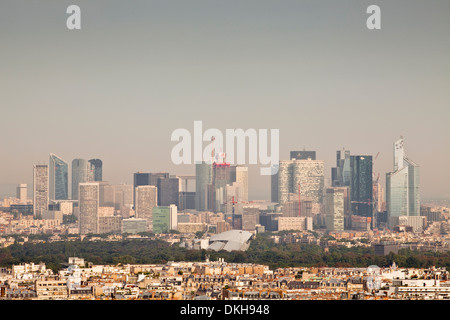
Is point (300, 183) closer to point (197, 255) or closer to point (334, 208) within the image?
point (334, 208)

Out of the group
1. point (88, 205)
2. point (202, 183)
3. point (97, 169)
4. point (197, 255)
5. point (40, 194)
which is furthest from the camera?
point (40, 194)

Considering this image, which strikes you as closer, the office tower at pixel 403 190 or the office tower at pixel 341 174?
the office tower at pixel 403 190

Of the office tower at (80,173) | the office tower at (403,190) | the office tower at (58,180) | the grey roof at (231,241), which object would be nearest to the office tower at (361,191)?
the office tower at (403,190)

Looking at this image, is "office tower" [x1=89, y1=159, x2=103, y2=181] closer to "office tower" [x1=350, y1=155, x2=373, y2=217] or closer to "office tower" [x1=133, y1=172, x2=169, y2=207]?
"office tower" [x1=133, y1=172, x2=169, y2=207]

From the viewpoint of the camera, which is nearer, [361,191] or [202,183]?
[202,183]

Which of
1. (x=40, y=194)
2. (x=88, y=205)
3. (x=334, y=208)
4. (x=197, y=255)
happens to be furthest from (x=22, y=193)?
(x=197, y=255)

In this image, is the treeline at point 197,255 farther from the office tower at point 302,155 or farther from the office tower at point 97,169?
the office tower at point 302,155
